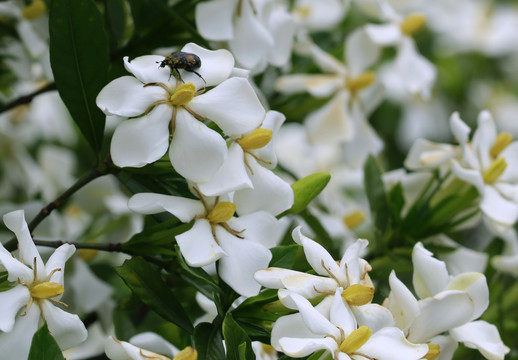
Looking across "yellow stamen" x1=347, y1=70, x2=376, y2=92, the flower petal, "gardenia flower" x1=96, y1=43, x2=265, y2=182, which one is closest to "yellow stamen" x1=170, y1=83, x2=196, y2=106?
"gardenia flower" x1=96, y1=43, x2=265, y2=182

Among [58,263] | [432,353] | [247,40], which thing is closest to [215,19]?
[247,40]

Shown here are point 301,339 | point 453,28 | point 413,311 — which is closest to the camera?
point 301,339

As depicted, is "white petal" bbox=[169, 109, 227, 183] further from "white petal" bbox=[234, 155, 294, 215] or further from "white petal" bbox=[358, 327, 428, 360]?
"white petal" bbox=[358, 327, 428, 360]

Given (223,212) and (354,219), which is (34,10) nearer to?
(223,212)

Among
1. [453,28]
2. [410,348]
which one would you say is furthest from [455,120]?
[453,28]

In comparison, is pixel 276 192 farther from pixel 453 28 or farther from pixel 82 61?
pixel 453 28

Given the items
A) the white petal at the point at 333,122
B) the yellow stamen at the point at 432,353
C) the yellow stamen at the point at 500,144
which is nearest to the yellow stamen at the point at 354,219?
the white petal at the point at 333,122

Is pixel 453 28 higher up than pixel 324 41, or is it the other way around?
pixel 324 41
